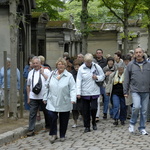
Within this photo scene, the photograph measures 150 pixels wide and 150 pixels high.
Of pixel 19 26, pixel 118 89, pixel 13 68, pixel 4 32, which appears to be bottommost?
pixel 118 89

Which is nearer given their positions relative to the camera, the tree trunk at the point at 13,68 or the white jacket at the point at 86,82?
the white jacket at the point at 86,82

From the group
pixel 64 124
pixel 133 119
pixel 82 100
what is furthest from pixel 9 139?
pixel 133 119

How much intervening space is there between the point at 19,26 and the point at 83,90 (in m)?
5.86

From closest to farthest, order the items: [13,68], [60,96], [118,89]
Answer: [60,96]
[118,89]
[13,68]

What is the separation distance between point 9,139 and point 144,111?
3061 millimetres

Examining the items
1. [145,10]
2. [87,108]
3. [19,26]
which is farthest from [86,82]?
[145,10]

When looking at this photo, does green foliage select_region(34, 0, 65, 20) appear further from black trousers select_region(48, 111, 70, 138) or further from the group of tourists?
black trousers select_region(48, 111, 70, 138)

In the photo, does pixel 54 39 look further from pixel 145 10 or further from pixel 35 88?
pixel 35 88

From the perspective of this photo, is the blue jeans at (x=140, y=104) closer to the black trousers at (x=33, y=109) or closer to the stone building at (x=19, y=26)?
the black trousers at (x=33, y=109)

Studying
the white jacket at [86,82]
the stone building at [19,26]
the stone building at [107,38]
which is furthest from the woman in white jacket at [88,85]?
the stone building at [107,38]

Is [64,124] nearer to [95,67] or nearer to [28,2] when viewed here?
[95,67]

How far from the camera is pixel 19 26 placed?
15469mm

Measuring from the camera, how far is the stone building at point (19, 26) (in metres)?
13.6

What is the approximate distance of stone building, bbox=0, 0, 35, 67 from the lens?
1363 cm
